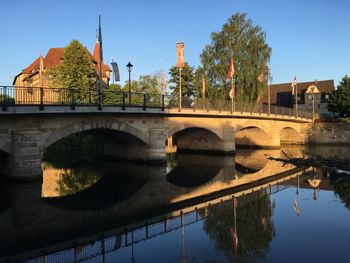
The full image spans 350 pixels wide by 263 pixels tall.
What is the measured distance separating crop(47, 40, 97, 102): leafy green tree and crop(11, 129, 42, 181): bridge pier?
22.5 m

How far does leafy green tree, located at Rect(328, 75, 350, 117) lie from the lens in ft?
157

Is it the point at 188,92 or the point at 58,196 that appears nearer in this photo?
the point at 58,196

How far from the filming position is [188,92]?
52.8m

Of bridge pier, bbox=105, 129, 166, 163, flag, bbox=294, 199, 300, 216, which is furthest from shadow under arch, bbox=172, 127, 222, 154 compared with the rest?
flag, bbox=294, 199, 300, 216

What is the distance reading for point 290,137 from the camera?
47656 mm

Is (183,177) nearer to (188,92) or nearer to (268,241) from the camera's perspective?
(268,241)

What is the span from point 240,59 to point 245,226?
1353 inches

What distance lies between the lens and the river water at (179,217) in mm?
8836

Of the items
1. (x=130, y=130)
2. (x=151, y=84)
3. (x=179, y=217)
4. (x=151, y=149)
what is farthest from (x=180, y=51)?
(x=151, y=84)

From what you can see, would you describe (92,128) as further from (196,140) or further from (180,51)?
(196,140)

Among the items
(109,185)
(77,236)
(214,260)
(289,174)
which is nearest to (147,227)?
(77,236)

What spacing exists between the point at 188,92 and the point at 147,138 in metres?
29.6

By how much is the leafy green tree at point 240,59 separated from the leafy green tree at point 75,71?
14634 mm

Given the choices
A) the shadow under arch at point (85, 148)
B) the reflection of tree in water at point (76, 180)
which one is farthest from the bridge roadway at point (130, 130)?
the reflection of tree in water at point (76, 180)
